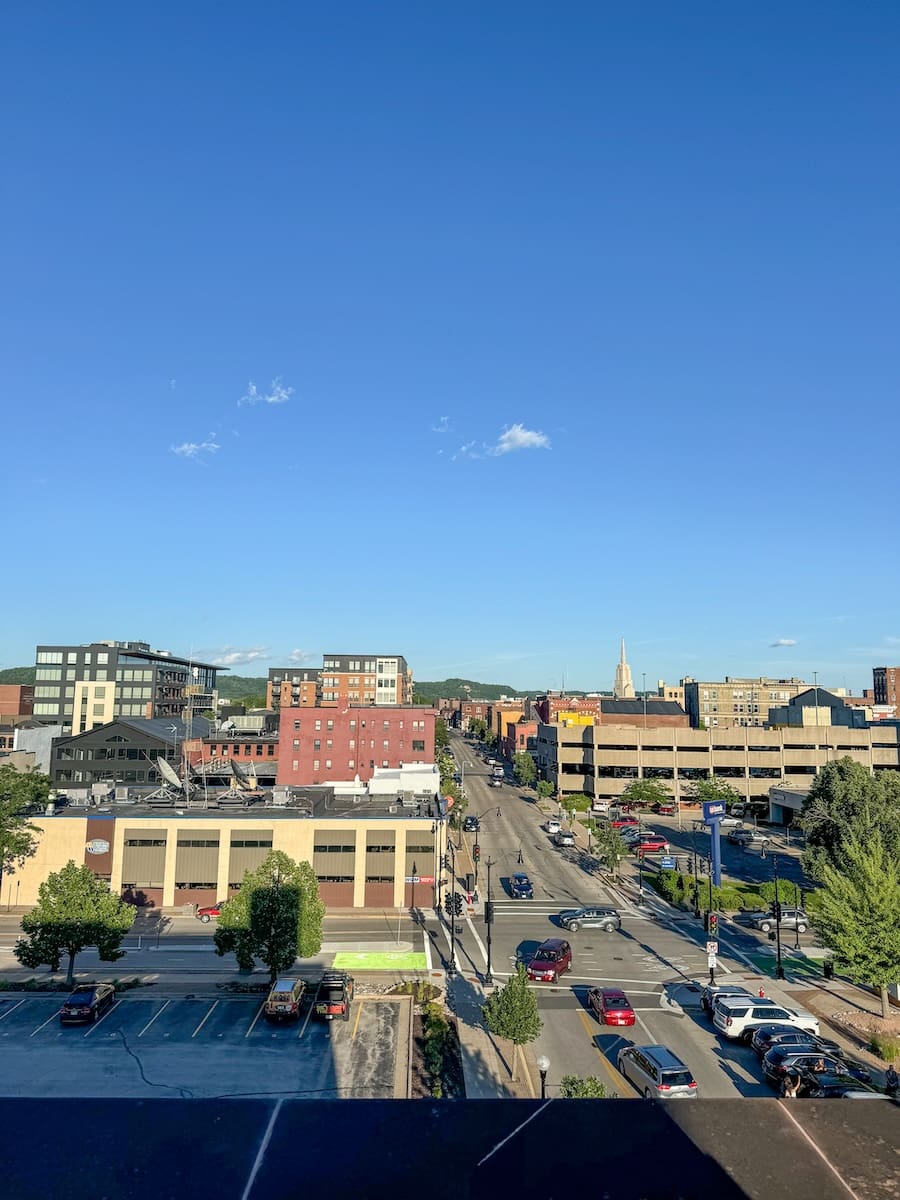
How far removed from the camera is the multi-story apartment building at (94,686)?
493ft

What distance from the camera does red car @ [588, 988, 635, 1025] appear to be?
33.1 meters

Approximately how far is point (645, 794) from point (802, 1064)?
74.4m

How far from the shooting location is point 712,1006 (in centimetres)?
3406

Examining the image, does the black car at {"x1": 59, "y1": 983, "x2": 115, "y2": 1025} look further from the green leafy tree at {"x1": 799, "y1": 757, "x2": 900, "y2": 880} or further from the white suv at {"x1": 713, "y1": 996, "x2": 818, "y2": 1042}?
the green leafy tree at {"x1": 799, "y1": 757, "x2": 900, "y2": 880}

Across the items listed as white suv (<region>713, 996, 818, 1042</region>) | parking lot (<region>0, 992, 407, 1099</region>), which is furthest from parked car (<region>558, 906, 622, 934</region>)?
parking lot (<region>0, 992, 407, 1099</region>)

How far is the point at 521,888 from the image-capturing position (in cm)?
5844

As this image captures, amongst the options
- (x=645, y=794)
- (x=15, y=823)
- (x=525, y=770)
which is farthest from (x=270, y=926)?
(x=525, y=770)

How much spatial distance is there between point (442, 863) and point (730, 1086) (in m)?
35.5

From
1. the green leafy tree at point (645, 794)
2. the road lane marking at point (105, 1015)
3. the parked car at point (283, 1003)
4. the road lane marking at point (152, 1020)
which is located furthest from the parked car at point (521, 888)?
the green leafy tree at point (645, 794)

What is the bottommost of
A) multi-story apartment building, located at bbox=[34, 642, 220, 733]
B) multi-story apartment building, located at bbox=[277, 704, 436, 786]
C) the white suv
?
the white suv

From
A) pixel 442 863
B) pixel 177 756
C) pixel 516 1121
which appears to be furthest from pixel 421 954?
pixel 177 756

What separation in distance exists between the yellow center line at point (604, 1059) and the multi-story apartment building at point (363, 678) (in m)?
134

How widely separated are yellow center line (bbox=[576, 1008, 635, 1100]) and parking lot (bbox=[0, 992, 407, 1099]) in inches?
304

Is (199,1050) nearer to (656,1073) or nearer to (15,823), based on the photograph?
(656,1073)
